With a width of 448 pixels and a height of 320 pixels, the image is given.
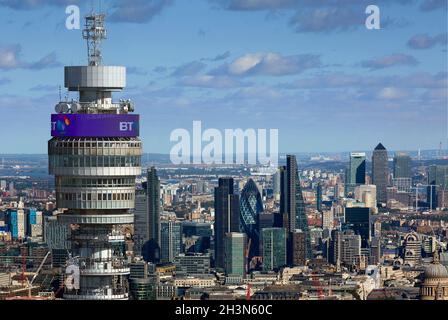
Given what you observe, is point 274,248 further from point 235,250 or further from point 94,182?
point 94,182

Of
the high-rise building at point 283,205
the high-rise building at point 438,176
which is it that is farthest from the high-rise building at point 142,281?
the high-rise building at point 438,176

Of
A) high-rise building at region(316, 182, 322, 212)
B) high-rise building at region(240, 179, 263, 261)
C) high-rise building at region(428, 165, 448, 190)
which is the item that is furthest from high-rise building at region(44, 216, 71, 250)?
high-rise building at region(428, 165, 448, 190)

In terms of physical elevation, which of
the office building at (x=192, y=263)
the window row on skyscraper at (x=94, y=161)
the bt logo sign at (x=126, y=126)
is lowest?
the office building at (x=192, y=263)

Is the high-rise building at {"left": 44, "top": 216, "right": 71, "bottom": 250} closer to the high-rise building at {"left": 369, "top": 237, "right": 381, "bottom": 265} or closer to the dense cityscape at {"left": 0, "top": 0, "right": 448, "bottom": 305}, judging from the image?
the dense cityscape at {"left": 0, "top": 0, "right": 448, "bottom": 305}

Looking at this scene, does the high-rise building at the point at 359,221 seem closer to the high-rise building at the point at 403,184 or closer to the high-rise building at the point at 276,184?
the high-rise building at the point at 276,184

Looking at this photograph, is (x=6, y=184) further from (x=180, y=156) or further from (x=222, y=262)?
(x=180, y=156)

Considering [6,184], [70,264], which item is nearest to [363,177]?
[6,184]
